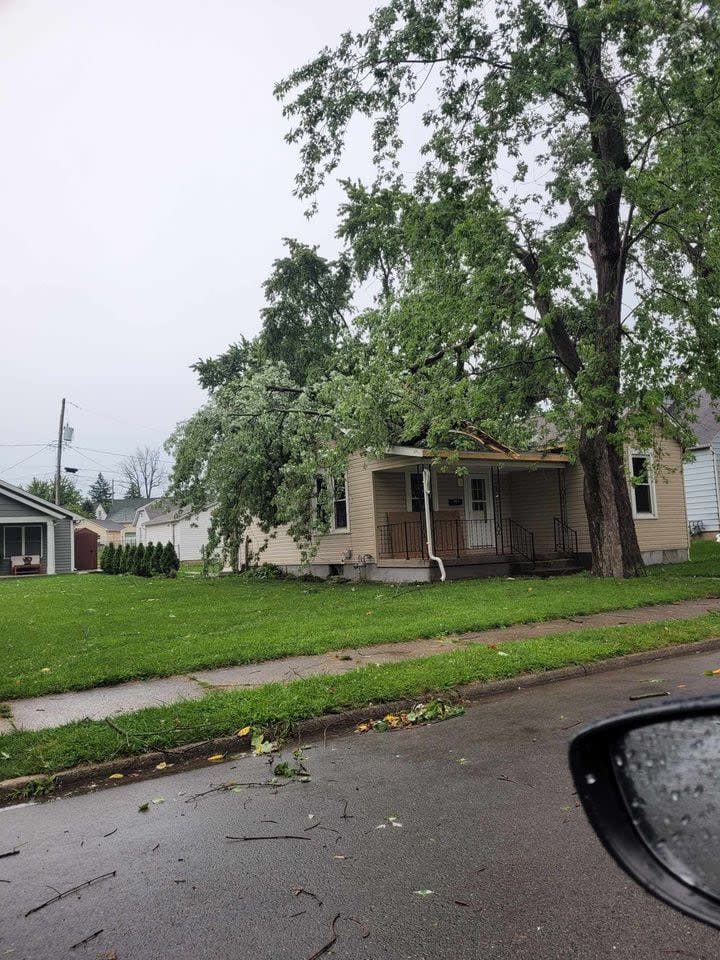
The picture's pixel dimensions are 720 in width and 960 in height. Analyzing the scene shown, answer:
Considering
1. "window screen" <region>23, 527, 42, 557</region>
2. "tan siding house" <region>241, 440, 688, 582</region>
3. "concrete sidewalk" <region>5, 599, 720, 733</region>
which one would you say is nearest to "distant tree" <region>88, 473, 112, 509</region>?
"window screen" <region>23, 527, 42, 557</region>

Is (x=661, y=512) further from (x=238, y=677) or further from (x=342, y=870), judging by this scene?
(x=342, y=870)

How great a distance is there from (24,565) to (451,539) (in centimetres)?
2253

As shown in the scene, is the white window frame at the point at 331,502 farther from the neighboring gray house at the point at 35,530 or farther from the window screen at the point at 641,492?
the neighboring gray house at the point at 35,530

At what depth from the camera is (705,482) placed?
1170 inches

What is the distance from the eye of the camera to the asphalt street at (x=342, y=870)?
2.83 meters

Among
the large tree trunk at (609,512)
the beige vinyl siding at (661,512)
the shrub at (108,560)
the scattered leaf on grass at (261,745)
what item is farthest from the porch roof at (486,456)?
the shrub at (108,560)

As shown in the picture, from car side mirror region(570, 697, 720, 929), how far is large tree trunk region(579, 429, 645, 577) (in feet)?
52.4

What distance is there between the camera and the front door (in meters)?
21.3

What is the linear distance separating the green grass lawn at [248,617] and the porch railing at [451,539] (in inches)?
74.4

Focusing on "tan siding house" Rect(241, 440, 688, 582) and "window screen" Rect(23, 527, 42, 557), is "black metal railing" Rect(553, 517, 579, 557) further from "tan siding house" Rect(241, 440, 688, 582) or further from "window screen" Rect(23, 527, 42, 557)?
"window screen" Rect(23, 527, 42, 557)

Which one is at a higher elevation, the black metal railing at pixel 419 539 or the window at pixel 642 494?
the window at pixel 642 494

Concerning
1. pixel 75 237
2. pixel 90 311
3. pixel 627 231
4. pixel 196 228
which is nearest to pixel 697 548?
pixel 627 231

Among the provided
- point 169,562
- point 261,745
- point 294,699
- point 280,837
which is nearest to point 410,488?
point 169,562

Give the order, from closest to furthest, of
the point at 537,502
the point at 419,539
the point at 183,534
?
1. the point at 419,539
2. the point at 537,502
3. the point at 183,534
